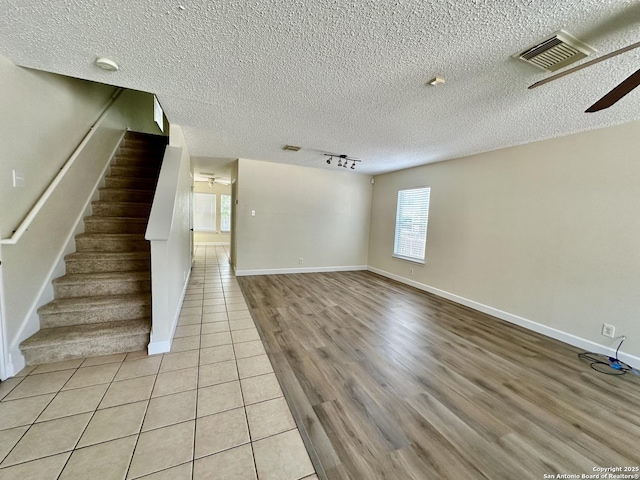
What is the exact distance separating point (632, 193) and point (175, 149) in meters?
4.87

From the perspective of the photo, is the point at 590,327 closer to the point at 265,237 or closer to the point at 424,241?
the point at 424,241

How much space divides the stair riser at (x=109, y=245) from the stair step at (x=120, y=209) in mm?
505

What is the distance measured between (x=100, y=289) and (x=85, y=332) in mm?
512

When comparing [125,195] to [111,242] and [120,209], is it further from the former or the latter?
[111,242]

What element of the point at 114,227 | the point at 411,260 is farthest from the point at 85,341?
the point at 411,260

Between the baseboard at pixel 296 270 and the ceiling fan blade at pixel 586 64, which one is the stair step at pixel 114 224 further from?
the ceiling fan blade at pixel 586 64

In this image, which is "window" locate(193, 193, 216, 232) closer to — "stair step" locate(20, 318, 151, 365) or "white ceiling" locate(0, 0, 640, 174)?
"white ceiling" locate(0, 0, 640, 174)

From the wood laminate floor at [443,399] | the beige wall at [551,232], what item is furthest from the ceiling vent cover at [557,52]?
the wood laminate floor at [443,399]

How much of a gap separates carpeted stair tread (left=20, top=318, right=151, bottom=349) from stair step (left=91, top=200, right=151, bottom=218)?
153 cm

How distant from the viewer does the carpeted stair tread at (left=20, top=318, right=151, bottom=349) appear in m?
1.99

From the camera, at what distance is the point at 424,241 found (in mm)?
4691

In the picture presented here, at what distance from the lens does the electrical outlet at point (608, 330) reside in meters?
2.50

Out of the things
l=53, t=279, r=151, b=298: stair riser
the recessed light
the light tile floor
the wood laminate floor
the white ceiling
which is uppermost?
the white ceiling

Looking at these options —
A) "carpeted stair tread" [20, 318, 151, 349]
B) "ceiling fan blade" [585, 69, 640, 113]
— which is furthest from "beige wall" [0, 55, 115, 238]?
"ceiling fan blade" [585, 69, 640, 113]
